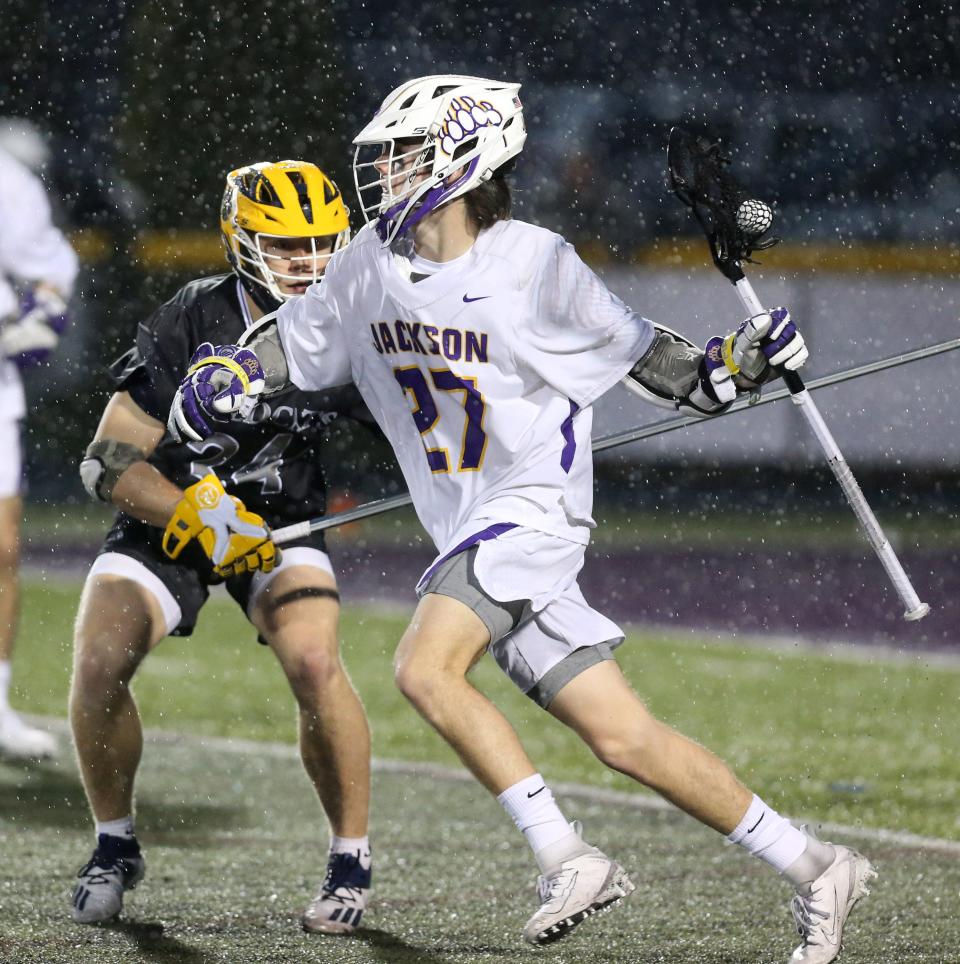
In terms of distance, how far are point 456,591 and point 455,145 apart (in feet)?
2.70

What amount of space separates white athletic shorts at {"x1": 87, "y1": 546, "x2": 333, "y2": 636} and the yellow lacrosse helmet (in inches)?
22.1

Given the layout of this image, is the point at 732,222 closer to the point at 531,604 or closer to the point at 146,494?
the point at 531,604

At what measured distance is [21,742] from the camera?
6.18 metres

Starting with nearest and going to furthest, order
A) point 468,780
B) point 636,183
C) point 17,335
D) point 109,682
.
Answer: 1. point 109,682
2. point 468,780
3. point 17,335
4. point 636,183

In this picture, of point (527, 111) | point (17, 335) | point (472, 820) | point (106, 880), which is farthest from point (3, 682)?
point (527, 111)

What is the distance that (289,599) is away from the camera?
4.24 meters

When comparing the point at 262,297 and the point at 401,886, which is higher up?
the point at 262,297

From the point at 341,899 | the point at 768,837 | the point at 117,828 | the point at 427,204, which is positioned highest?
the point at 427,204

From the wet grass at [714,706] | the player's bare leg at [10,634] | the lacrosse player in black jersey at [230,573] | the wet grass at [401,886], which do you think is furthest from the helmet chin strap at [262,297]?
the player's bare leg at [10,634]

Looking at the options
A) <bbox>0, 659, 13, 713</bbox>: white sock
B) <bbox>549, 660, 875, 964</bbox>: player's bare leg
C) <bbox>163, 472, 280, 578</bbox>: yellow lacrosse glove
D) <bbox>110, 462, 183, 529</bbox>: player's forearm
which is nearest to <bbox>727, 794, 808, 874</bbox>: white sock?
<bbox>549, 660, 875, 964</bbox>: player's bare leg

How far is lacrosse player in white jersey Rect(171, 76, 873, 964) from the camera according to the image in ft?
11.4

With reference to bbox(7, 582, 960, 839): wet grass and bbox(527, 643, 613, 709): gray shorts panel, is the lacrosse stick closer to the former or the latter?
bbox(527, 643, 613, 709): gray shorts panel

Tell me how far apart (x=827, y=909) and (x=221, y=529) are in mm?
1437

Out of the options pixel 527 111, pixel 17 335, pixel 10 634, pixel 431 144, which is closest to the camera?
pixel 431 144
